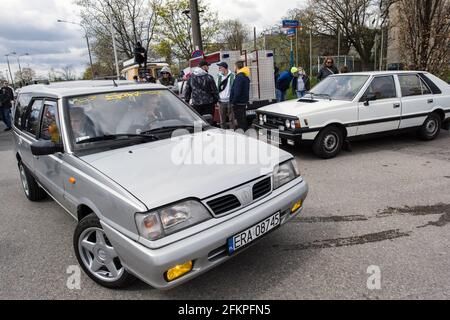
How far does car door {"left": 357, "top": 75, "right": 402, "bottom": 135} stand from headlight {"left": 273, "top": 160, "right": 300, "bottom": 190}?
3819 mm

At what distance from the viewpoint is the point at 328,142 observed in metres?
6.16

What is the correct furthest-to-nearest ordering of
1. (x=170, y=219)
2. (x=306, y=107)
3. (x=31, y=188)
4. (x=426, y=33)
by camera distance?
(x=426, y=33), (x=306, y=107), (x=31, y=188), (x=170, y=219)

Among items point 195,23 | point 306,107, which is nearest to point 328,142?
point 306,107

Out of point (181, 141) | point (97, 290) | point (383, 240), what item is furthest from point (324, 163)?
point (97, 290)

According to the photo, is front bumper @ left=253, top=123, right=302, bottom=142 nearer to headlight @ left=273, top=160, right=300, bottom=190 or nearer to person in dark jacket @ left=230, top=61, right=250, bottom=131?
person in dark jacket @ left=230, top=61, right=250, bottom=131

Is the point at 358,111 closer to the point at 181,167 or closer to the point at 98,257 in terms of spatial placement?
the point at 181,167

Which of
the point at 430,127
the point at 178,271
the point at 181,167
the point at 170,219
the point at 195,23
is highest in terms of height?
the point at 195,23

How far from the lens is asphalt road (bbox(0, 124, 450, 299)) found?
8.50 ft

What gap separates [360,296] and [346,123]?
4279mm

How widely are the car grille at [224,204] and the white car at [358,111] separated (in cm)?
371

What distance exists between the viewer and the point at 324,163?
5945 mm

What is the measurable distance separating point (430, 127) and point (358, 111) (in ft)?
7.22

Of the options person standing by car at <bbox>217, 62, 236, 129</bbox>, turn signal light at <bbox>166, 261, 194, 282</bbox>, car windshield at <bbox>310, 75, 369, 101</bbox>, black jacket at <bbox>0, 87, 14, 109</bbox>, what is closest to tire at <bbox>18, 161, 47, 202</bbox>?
turn signal light at <bbox>166, 261, 194, 282</bbox>
